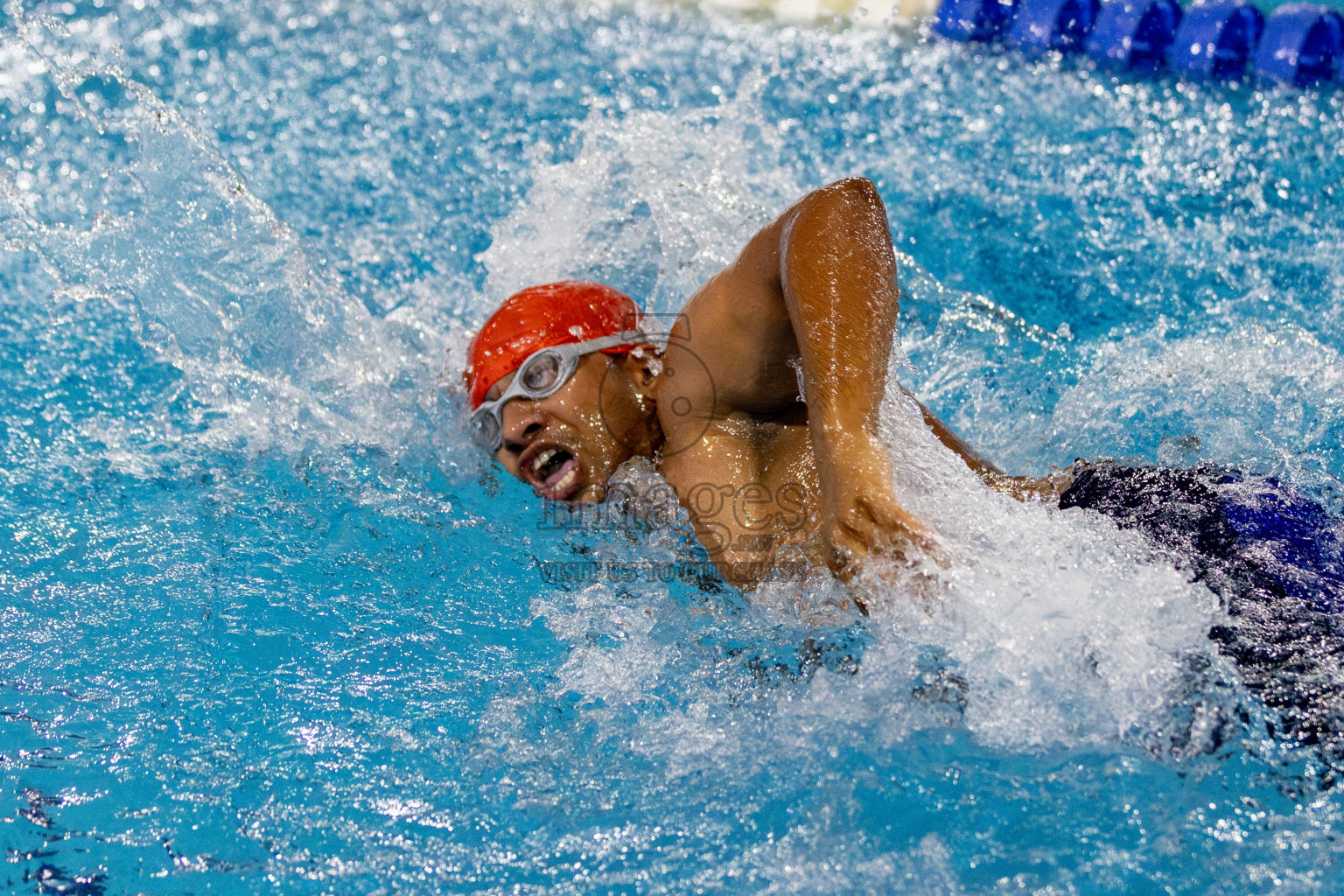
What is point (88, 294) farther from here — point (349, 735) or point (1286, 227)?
point (1286, 227)

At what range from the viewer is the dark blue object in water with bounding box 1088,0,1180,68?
4.52 meters

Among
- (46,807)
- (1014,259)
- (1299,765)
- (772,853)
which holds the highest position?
(1014,259)

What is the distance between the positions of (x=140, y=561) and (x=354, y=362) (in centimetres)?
76

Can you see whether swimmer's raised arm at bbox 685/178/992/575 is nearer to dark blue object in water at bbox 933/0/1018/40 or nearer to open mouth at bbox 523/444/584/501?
open mouth at bbox 523/444/584/501

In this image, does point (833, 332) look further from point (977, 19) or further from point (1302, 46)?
point (1302, 46)

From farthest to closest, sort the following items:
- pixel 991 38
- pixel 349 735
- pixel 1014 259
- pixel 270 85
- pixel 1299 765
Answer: pixel 991 38 → pixel 270 85 → pixel 1014 259 → pixel 349 735 → pixel 1299 765

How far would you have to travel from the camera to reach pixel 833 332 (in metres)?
1.54

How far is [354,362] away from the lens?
2.74 meters

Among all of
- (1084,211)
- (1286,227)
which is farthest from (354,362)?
(1286,227)

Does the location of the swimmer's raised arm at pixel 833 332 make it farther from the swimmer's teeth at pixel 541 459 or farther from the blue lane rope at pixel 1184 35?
the blue lane rope at pixel 1184 35

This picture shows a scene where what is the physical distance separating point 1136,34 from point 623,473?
3704 mm

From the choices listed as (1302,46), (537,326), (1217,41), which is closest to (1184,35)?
(1217,41)

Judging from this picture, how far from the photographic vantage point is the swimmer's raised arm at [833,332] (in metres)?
1.39

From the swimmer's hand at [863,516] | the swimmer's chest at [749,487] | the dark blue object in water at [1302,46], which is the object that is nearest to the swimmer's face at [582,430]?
the swimmer's chest at [749,487]
